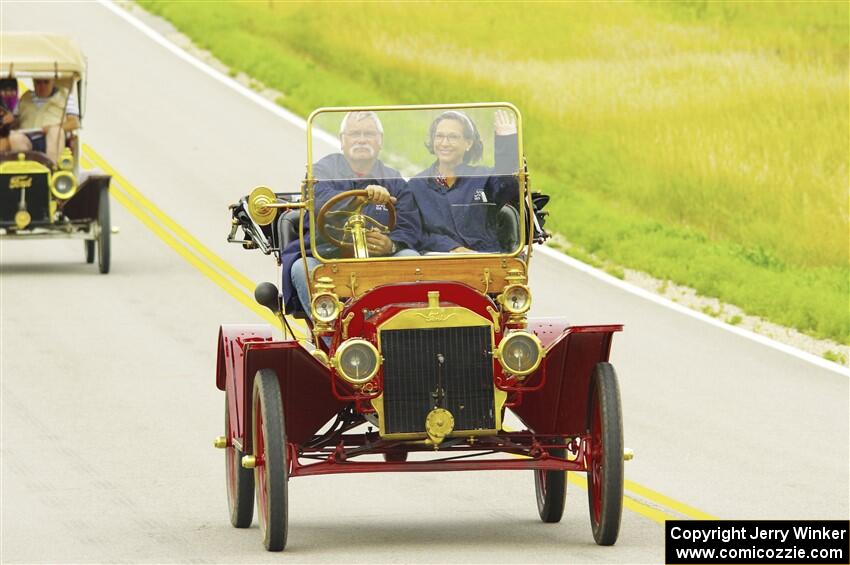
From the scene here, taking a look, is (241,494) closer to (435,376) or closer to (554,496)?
(435,376)

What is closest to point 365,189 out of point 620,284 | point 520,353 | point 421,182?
point 421,182

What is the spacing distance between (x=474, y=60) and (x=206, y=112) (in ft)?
16.2

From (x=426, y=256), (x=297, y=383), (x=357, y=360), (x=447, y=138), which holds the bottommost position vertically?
(x=297, y=383)

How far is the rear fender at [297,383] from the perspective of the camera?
366 inches

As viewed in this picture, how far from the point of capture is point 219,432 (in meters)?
13.4

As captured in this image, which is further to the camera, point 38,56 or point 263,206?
point 38,56

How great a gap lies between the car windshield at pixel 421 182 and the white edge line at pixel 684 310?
21.0ft

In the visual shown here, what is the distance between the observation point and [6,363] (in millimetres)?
16156

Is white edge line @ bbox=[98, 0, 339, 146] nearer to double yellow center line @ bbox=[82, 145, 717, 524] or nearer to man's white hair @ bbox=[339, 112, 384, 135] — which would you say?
double yellow center line @ bbox=[82, 145, 717, 524]

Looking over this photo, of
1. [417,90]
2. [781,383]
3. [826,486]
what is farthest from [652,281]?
[417,90]

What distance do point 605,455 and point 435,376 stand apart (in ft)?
2.93

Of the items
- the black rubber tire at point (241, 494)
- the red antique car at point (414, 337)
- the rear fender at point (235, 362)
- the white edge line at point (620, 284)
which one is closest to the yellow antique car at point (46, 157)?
the white edge line at point (620, 284)

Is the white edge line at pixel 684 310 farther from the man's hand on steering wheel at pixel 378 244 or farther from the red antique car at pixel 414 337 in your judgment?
the man's hand on steering wheel at pixel 378 244

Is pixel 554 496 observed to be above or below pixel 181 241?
above
